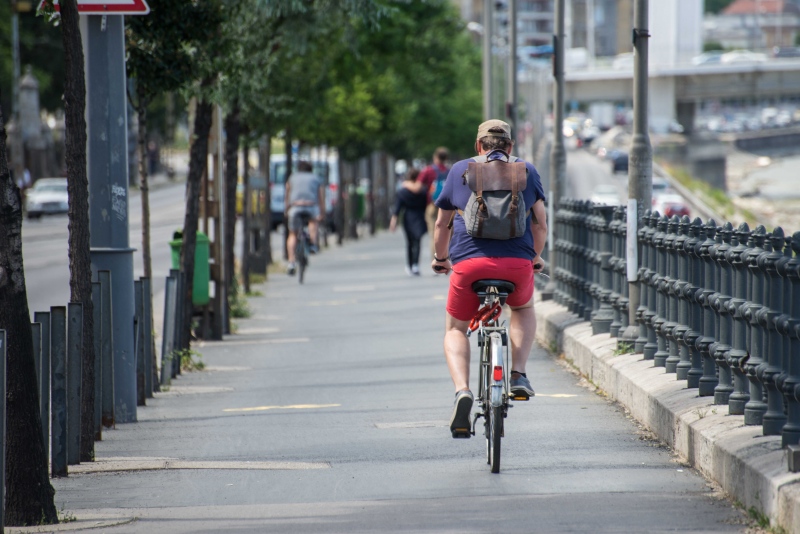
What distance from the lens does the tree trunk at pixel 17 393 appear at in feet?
20.6

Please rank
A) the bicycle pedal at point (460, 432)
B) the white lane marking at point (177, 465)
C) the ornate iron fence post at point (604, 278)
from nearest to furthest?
the bicycle pedal at point (460, 432) < the white lane marking at point (177, 465) < the ornate iron fence post at point (604, 278)

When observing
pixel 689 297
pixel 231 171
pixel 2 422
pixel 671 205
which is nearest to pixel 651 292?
pixel 689 297

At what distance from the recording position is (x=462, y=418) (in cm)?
714

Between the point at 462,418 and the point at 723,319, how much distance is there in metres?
1.48

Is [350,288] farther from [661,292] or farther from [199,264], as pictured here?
[661,292]

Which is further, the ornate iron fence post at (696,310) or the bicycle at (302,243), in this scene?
the bicycle at (302,243)

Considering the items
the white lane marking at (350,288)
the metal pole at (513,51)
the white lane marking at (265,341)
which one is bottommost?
the white lane marking at (350,288)

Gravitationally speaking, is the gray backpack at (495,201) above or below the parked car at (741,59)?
below

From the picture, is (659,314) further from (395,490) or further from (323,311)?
(323,311)

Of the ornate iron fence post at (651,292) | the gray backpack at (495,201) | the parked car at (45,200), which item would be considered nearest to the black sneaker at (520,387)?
the gray backpack at (495,201)

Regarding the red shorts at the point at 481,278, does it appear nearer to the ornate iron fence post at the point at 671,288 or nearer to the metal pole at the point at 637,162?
the ornate iron fence post at the point at 671,288

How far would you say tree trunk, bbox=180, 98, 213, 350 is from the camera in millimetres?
13422

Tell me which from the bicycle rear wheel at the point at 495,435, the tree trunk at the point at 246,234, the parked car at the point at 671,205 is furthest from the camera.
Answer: the parked car at the point at 671,205

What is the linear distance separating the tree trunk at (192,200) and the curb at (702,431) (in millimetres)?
3906
